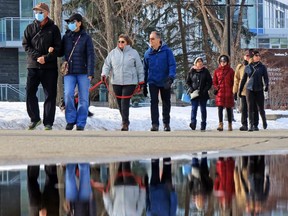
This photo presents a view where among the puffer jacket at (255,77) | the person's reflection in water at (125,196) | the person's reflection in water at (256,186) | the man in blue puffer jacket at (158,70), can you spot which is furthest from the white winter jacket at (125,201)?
the puffer jacket at (255,77)

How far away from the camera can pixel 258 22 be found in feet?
338

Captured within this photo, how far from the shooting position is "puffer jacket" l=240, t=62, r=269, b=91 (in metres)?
21.6

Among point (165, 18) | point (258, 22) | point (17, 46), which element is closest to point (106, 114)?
point (17, 46)

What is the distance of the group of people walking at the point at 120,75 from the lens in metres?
17.2

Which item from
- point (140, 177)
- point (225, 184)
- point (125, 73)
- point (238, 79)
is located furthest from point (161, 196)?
point (238, 79)

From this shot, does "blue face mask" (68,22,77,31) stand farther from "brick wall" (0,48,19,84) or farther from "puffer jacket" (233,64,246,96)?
"brick wall" (0,48,19,84)

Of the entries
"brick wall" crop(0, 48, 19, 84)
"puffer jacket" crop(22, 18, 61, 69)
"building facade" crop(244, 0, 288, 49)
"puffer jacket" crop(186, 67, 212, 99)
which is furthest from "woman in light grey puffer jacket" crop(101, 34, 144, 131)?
"building facade" crop(244, 0, 288, 49)

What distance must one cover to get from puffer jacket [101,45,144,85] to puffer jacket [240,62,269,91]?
374 centimetres

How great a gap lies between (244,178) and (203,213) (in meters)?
2.48

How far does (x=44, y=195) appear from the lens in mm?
7180

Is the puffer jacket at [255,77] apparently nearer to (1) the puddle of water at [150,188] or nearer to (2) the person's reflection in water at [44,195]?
(1) the puddle of water at [150,188]

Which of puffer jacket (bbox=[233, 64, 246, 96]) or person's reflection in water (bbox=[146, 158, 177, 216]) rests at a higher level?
puffer jacket (bbox=[233, 64, 246, 96])

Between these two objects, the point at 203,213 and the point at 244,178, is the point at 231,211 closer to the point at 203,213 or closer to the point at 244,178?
the point at 203,213

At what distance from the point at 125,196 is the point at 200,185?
0.95 m
